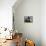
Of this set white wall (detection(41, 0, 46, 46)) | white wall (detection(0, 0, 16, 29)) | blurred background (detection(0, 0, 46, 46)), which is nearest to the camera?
white wall (detection(0, 0, 16, 29))

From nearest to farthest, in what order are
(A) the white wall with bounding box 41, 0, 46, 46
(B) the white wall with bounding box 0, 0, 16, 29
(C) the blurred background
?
(B) the white wall with bounding box 0, 0, 16, 29
(A) the white wall with bounding box 41, 0, 46, 46
(C) the blurred background

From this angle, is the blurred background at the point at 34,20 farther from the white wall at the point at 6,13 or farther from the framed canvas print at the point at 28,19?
the white wall at the point at 6,13

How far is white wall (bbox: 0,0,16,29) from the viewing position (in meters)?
3.62

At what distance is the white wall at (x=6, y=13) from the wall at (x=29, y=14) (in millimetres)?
1193

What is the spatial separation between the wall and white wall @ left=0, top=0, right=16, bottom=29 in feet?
3.91

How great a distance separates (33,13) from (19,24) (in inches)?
30.7

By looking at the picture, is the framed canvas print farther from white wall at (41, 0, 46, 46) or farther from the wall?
white wall at (41, 0, 46, 46)

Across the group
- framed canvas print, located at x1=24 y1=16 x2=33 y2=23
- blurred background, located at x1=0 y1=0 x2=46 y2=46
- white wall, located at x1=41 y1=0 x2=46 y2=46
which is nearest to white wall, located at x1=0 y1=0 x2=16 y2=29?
blurred background, located at x1=0 y1=0 x2=46 y2=46

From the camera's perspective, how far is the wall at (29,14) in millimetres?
4863

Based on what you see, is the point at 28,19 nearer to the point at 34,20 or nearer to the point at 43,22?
the point at 34,20

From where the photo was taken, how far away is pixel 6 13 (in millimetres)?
3674

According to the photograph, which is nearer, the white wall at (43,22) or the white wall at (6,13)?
the white wall at (6,13)

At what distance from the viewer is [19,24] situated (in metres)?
4.92

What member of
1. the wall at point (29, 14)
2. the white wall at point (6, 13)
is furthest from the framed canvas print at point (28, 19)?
the white wall at point (6, 13)
